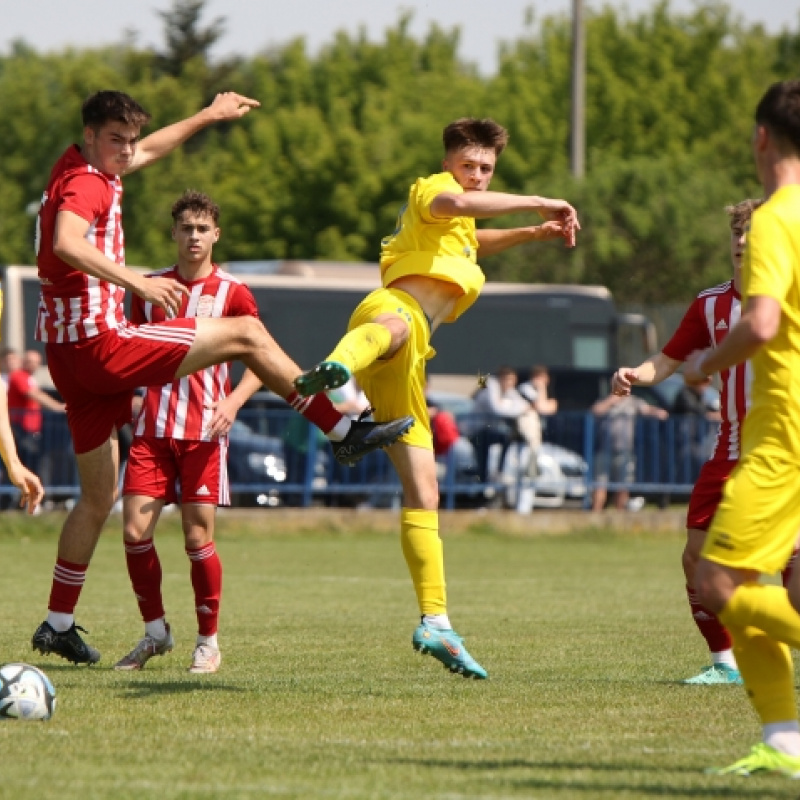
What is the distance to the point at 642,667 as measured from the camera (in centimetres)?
909

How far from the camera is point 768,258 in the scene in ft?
18.1

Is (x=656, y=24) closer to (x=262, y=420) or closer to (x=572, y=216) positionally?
(x=262, y=420)

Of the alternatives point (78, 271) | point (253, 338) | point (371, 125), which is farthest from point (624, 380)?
point (371, 125)

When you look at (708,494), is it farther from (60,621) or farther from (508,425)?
(508,425)

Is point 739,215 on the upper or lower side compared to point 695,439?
upper

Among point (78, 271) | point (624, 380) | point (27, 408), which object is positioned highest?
point (78, 271)

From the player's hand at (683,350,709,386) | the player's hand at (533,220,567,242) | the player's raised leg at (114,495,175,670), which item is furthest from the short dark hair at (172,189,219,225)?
the player's hand at (683,350,709,386)

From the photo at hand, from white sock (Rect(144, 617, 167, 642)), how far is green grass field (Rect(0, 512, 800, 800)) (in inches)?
6.9

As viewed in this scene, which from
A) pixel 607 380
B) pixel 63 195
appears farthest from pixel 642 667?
pixel 607 380

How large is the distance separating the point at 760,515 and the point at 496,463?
18277 millimetres

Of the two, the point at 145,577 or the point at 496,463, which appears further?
the point at 496,463

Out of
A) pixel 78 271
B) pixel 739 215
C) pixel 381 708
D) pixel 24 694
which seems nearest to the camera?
pixel 24 694

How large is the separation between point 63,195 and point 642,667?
3.84 metres

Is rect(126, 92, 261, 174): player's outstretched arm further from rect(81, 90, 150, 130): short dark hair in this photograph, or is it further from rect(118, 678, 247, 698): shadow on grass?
rect(118, 678, 247, 698): shadow on grass
